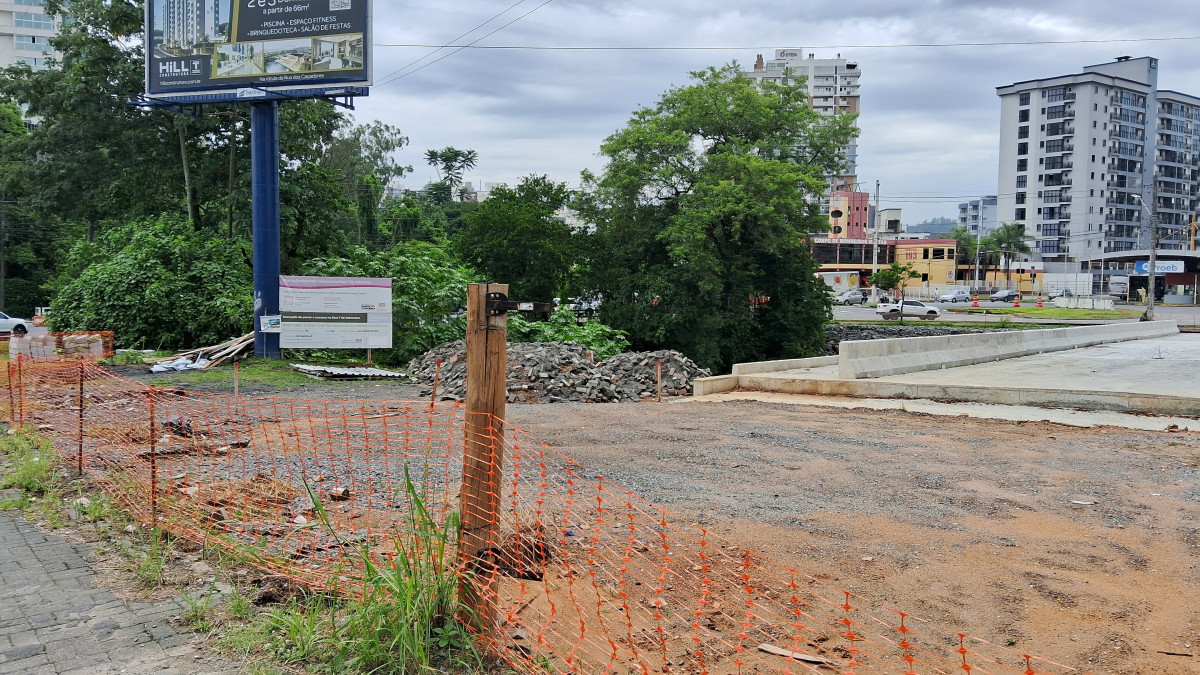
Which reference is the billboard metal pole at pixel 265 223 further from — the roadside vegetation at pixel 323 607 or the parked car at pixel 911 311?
the parked car at pixel 911 311

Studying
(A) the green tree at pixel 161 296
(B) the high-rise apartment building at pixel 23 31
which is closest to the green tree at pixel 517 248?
(A) the green tree at pixel 161 296

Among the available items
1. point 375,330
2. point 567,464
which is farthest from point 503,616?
point 375,330

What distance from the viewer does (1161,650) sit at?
5074mm

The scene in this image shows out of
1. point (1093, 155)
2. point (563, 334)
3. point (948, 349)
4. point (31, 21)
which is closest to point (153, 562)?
point (948, 349)

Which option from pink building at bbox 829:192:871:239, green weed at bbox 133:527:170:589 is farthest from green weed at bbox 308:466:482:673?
pink building at bbox 829:192:871:239

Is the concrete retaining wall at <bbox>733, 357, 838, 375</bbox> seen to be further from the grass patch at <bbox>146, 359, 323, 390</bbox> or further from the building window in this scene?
the building window

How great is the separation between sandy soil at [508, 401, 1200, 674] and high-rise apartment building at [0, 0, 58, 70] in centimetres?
10596

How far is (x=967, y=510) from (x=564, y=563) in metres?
4.27

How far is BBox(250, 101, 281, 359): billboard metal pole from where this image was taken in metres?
24.5

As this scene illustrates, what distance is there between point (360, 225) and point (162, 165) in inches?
872

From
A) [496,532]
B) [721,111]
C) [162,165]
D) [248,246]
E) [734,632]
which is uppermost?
[721,111]

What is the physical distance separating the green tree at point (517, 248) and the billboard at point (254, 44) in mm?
13234

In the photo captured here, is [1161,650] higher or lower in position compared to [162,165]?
lower

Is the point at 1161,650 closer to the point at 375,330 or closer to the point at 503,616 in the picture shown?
the point at 503,616
